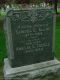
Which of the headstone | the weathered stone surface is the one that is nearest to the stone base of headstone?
the weathered stone surface

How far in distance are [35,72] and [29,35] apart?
857 millimetres

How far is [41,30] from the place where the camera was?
5.75 meters

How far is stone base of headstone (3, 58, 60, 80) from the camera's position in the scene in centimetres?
543

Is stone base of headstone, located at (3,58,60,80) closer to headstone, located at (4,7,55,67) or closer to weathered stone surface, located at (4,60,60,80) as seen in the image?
weathered stone surface, located at (4,60,60,80)

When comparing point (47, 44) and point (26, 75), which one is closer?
point (26, 75)

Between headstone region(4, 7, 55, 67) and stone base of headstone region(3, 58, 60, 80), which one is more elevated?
headstone region(4, 7, 55, 67)

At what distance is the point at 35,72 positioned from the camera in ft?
18.2

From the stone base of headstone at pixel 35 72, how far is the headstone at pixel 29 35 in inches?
6.8

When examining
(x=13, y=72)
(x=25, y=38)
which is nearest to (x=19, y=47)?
(x=25, y=38)

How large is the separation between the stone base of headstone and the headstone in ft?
0.57

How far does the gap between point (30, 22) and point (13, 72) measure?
1190 millimetres

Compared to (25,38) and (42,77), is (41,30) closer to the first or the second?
(25,38)

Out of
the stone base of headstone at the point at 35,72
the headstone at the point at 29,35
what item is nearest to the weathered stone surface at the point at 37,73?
the stone base of headstone at the point at 35,72

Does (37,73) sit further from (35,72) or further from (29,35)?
(29,35)
